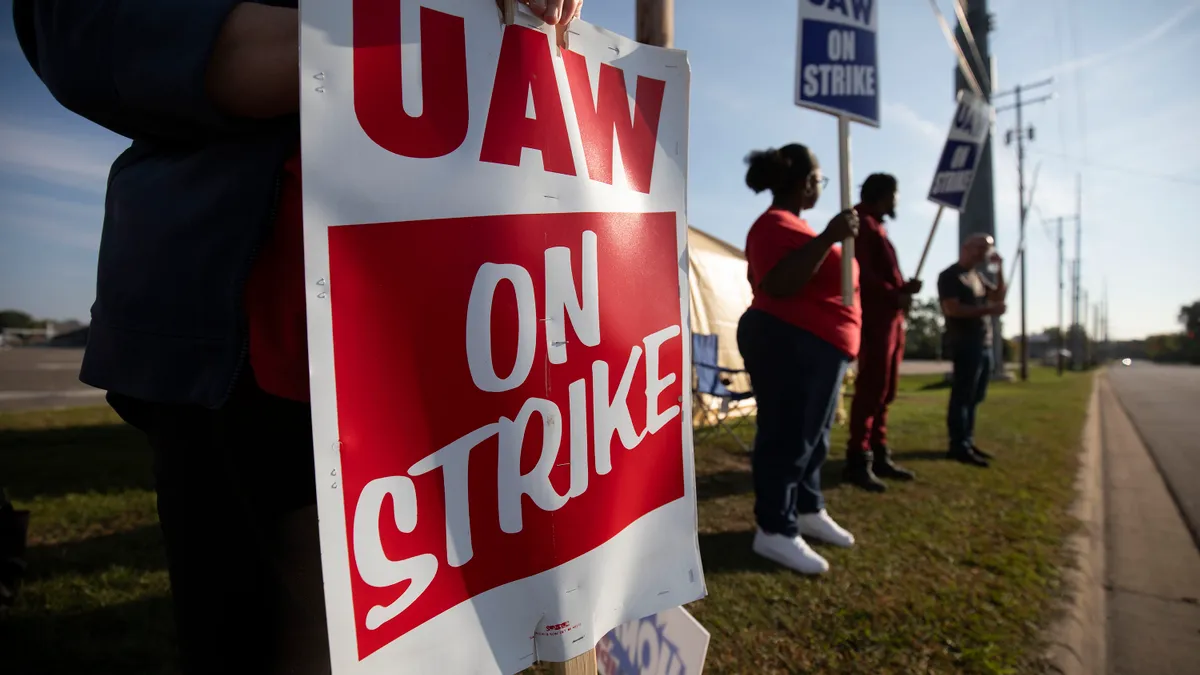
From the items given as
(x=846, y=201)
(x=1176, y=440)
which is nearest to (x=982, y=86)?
(x=1176, y=440)

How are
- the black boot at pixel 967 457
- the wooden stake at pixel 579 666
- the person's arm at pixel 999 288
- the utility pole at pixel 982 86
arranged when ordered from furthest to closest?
the utility pole at pixel 982 86 < the person's arm at pixel 999 288 < the black boot at pixel 967 457 < the wooden stake at pixel 579 666

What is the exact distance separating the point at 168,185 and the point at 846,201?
6.91 ft

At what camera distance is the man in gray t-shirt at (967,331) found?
454 centimetres

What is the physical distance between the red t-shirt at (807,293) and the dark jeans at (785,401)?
0.04 m

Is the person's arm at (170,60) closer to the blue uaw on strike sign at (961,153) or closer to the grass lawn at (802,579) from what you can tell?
the grass lawn at (802,579)

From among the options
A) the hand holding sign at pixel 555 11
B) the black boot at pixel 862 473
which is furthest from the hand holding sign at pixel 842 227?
the black boot at pixel 862 473

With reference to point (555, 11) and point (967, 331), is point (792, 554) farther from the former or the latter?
point (967, 331)

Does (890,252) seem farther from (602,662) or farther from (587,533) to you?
(587,533)

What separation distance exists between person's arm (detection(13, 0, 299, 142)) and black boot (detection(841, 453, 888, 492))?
384cm

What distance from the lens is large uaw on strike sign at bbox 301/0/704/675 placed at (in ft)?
2.22

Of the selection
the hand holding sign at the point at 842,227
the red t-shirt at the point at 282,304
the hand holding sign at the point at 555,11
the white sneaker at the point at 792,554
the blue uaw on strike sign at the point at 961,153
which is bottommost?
the white sneaker at the point at 792,554

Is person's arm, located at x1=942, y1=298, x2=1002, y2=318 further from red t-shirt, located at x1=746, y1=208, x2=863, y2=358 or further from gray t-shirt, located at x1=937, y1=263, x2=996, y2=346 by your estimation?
red t-shirt, located at x1=746, y1=208, x2=863, y2=358

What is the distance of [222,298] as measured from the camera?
70cm

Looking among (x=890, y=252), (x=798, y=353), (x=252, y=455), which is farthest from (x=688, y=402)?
(x=890, y=252)
